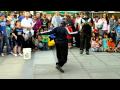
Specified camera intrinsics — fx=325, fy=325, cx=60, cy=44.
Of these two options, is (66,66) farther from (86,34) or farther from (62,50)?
(86,34)

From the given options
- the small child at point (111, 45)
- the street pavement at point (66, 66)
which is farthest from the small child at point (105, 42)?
the street pavement at point (66, 66)

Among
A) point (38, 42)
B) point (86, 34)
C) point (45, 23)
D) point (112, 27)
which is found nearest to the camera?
point (86, 34)

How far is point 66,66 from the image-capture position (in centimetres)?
1263

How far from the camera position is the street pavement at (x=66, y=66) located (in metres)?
10.6

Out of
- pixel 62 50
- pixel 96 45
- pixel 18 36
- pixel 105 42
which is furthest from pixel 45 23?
pixel 62 50

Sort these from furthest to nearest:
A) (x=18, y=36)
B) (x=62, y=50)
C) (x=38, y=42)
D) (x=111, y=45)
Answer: (x=38, y=42)
(x=111, y=45)
(x=18, y=36)
(x=62, y=50)

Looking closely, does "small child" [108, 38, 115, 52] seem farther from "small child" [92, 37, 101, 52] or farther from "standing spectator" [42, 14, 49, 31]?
"standing spectator" [42, 14, 49, 31]

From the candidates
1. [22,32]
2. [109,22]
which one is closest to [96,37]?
[109,22]
